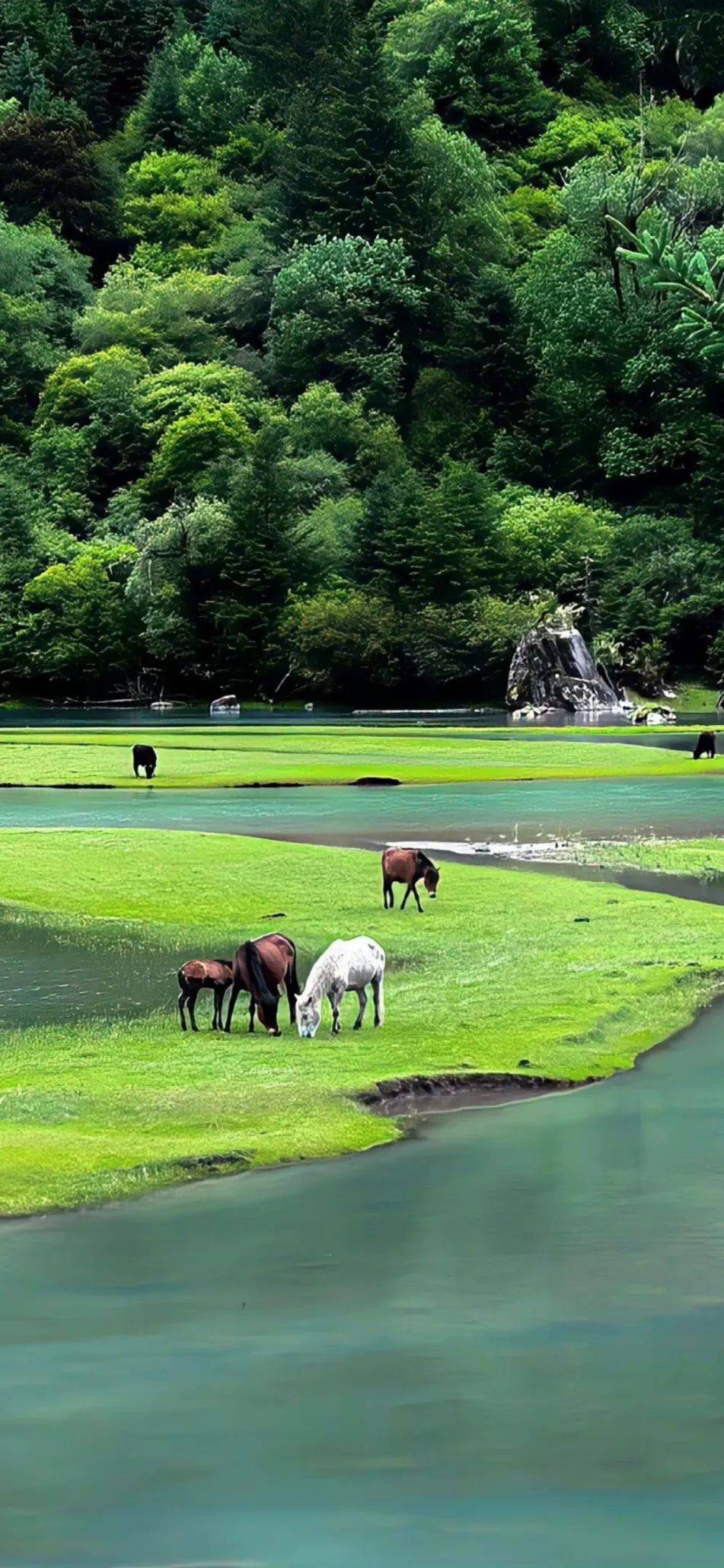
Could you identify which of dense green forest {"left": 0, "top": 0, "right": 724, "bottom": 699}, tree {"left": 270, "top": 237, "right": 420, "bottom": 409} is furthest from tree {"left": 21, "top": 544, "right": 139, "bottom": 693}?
tree {"left": 270, "top": 237, "right": 420, "bottom": 409}

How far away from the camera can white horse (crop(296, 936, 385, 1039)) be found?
15289 millimetres

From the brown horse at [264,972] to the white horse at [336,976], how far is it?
0.86 feet

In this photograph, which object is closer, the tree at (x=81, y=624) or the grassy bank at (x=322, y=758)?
the grassy bank at (x=322, y=758)

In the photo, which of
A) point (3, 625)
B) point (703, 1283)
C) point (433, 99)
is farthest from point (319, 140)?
point (703, 1283)

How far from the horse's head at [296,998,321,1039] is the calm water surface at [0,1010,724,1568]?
10.1 ft

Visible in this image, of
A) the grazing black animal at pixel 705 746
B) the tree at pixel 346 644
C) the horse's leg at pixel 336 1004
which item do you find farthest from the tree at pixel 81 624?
the horse's leg at pixel 336 1004

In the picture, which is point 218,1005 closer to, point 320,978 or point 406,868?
point 320,978

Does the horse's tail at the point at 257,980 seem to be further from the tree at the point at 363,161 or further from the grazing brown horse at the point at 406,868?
the tree at the point at 363,161

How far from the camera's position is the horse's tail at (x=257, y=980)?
15539 millimetres

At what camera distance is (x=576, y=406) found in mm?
121875

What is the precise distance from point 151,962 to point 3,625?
3973 inches

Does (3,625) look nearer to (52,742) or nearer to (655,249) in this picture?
(52,742)

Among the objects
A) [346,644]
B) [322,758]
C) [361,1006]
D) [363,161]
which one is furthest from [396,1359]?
[363,161]

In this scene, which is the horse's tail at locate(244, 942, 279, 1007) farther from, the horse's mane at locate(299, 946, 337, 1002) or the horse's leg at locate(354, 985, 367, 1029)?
the horse's leg at locate(354, 985, 367, 1029)
